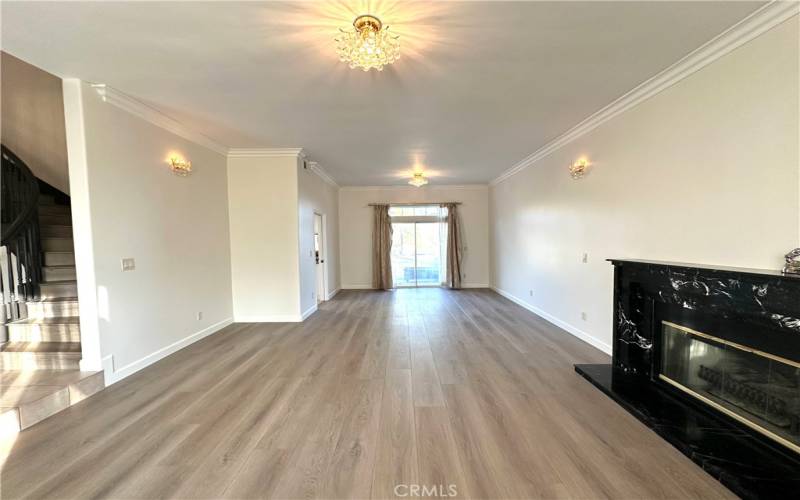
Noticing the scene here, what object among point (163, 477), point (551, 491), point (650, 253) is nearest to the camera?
point (551, 491)

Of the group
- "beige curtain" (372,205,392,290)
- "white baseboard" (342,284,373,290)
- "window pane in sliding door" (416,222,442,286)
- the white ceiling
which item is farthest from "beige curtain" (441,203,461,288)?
the white ceiling

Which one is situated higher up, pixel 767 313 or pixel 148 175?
pixel 148 175

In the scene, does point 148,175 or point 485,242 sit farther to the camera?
point 485,242

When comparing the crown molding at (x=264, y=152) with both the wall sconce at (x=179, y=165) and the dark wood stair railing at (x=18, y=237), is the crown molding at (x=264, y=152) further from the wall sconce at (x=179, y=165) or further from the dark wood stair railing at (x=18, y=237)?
the dark wood stair railing at (x=18, y=237)

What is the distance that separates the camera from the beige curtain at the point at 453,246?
26.2 feet

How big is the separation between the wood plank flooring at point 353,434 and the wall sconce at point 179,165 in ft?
7.28

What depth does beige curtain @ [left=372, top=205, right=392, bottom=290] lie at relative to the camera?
8070mm

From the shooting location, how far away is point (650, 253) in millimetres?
2865

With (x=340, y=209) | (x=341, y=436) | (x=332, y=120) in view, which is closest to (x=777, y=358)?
(x=341, y=436)

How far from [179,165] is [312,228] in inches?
90.5

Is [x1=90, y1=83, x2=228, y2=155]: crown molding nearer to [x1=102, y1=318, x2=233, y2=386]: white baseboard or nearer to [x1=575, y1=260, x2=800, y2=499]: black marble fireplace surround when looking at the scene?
[x1=102, y1=318, x2=233, y2=386]: white baseboard

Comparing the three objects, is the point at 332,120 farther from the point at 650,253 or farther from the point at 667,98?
the point at 650,253

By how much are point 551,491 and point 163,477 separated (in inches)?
84.1

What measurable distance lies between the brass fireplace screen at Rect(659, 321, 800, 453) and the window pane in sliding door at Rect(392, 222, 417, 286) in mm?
6235
